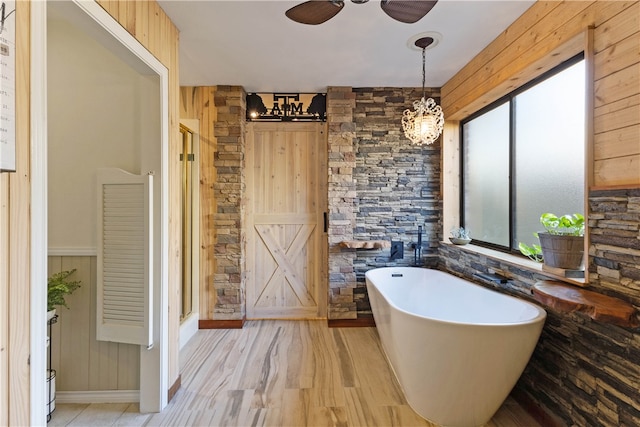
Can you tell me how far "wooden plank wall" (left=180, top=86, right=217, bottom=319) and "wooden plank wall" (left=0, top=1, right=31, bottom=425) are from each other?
218 cm

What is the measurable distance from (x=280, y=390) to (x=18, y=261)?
1741mm

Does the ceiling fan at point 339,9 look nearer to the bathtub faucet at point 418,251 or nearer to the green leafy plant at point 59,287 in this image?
the green leafy plant at point 59,287

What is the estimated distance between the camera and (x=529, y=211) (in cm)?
231

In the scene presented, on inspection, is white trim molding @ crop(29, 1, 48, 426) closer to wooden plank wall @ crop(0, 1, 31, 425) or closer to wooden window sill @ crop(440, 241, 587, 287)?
wooden plank wall @ crop(0, 1, 31, 425)

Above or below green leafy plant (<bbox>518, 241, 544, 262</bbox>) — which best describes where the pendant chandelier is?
above

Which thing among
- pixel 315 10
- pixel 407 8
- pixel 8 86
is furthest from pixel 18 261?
pixel 407 8

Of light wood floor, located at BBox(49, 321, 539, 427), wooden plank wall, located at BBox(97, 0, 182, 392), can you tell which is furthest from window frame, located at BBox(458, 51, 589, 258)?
wooden plank wall, located at BBox(97, 0, 182, 392)

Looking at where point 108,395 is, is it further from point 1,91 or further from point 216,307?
point 1,91

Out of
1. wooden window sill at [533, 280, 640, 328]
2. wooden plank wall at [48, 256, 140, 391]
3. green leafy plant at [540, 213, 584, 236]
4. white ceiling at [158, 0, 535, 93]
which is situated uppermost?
white ceiling at [158, 0, 535, 93]

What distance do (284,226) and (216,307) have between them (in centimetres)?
115

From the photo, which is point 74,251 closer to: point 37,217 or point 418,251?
point 37,217

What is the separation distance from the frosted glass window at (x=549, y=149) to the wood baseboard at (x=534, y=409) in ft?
3.58

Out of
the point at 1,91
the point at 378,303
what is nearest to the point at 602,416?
the point at 378,303

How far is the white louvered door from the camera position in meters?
1.89
